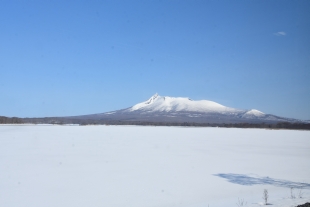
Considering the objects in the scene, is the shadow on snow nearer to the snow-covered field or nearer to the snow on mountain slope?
the snow-covered field

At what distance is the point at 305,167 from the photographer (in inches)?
472

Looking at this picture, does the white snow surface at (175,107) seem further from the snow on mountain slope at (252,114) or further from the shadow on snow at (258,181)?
the shadow on snow at (258,181)

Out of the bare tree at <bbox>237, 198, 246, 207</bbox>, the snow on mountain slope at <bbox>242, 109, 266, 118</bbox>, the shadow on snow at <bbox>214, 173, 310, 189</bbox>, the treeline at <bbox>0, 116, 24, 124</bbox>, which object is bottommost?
the bare tree at <bbox>237, 198, 246, 207</bbox>

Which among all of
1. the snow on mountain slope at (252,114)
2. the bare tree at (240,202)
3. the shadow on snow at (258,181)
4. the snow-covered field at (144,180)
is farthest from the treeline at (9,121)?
the snow on mountain slope at (252,114)

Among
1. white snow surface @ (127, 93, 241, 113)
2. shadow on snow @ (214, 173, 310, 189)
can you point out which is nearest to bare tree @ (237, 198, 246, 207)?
shadow on snow @ (214, 173, 310, 189)

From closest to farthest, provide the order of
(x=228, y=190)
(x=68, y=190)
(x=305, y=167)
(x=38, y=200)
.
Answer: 1. (x=38, y=200)
2. (x=68, y=190)
3. (x=228, y=190)
4. (x=305, y=167)

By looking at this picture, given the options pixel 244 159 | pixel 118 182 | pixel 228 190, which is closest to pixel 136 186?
pixel 118 182

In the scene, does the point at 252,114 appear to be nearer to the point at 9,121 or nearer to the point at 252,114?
the point at 252,114

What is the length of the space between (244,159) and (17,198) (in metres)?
9.70

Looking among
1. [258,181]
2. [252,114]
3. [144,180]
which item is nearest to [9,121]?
[144,180]

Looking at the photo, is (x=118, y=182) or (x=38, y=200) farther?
(x=118, y=182)

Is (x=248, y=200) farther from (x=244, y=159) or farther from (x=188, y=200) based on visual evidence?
(x=244, y=159)

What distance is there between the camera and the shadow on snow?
8958mm

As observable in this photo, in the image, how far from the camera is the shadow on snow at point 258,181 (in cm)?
896
